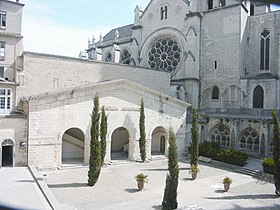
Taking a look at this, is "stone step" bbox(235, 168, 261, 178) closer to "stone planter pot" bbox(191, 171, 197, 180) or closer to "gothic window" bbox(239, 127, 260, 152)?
"stone planter pot" bbox(191, 171, 197, 180)

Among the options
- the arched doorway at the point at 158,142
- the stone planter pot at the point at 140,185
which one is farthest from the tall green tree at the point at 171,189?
the arched doorway at the point at 158,142

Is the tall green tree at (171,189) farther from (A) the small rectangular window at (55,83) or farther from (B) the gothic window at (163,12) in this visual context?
(B) the gothic window at (163,12)

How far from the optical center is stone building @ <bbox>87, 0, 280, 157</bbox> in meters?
23.8

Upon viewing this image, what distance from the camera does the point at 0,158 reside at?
17328 millimetres

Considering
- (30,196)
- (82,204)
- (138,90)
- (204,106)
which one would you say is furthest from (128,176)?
(204,106)

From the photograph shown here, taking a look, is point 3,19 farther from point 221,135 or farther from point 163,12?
point 221,135

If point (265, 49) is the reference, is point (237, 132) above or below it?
below

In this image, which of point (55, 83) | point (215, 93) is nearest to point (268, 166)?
point (215, 93)

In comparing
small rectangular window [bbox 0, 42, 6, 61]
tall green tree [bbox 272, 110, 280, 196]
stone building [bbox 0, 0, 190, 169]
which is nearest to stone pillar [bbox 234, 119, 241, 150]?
stone building [bbox 0, 0, 190, 169]

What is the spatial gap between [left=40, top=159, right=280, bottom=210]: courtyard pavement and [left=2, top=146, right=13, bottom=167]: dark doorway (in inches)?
115

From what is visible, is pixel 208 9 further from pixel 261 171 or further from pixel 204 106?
pixel 261 171

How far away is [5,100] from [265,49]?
81.7 feet

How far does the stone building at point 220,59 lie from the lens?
23789 millimetres

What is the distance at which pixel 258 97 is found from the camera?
25562 millimetres
